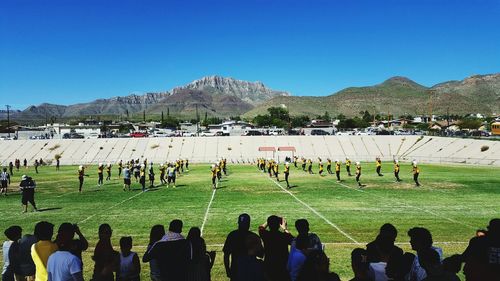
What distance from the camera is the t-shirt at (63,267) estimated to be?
5938 millimetres

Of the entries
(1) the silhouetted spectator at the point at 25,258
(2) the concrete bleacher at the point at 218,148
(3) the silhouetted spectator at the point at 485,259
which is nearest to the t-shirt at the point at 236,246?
(3) the silhouetted spectator at the point at 485,259

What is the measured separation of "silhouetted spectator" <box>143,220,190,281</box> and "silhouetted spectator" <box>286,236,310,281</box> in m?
1.62

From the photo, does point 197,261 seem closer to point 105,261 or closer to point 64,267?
point 105,261

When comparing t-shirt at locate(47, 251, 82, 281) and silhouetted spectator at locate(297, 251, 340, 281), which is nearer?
silhouetted spectator at locate(297, 251, 340, 281)

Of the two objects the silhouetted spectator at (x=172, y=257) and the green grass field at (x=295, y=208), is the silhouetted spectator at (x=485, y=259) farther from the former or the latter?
the green grass field at (x=295, y=208)

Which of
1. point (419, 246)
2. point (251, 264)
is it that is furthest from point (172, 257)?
point (419, 246)

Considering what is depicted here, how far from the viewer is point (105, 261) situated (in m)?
6.84

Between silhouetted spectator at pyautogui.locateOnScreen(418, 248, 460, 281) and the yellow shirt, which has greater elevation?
silhouetted spectator at pyautogui.locateOnScreen(418, 248, 460, 281)

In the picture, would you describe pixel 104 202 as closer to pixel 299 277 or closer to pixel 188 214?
pixel 188 214

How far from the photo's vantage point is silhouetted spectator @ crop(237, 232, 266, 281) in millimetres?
6371

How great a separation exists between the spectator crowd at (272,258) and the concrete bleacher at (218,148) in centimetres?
5746

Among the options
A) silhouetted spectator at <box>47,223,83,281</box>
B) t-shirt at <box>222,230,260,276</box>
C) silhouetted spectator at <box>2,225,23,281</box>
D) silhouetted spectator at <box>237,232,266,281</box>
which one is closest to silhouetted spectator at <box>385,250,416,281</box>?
silhouetted spectator at <box>237,232,266,281</box>

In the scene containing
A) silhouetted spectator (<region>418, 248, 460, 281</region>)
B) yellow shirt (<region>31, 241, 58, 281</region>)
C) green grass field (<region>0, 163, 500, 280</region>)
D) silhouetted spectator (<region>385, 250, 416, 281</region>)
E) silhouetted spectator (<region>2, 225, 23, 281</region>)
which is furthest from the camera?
green grass field (<region>0, 163, 500, 280</region>)

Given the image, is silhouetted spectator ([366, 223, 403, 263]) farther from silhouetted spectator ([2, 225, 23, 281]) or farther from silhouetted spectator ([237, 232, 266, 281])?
silhouetted spectator ([2, 225, 23, 281])
